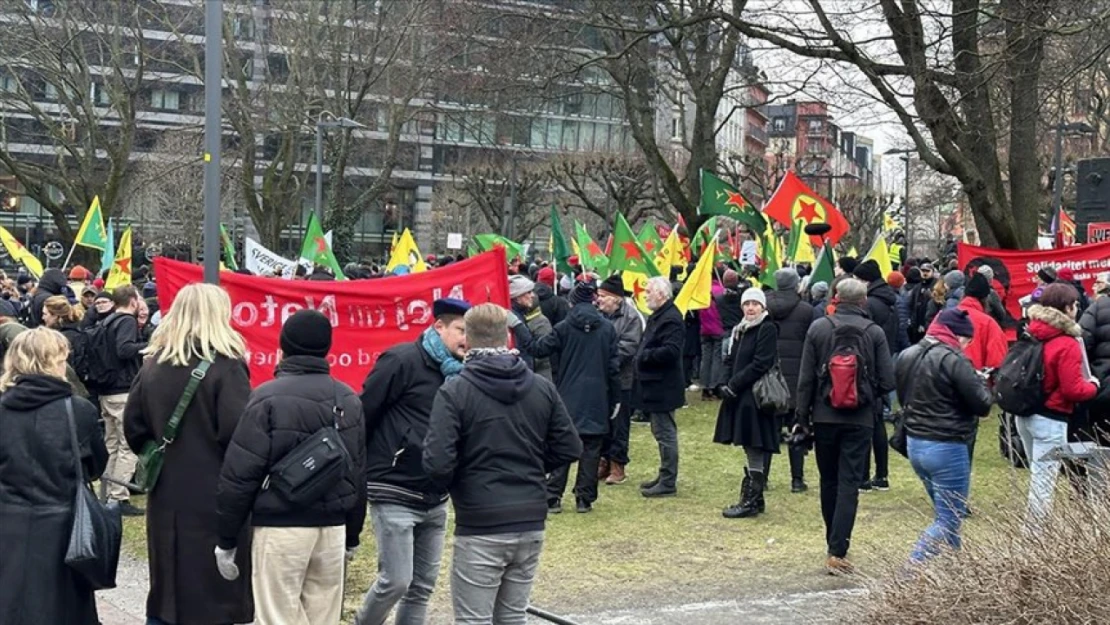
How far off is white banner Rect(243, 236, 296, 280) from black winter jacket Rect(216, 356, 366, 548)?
1109 cm

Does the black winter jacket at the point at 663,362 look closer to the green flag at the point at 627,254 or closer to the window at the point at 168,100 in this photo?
the green flag at the point at 627,254

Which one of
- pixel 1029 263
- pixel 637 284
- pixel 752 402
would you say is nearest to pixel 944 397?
pixel 752 402

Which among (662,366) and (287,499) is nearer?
(287,499)

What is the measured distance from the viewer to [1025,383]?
8.68m

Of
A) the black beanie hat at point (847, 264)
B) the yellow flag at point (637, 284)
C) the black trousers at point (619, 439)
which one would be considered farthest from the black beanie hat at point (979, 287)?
the yellow flag at point (637, 284)

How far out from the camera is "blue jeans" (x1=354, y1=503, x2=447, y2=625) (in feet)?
20.1

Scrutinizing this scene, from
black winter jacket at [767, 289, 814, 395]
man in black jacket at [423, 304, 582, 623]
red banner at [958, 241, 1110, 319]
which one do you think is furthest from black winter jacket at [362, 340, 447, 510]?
red banner at [958, 241, 1110, 319]

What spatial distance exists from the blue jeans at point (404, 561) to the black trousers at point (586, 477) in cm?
397

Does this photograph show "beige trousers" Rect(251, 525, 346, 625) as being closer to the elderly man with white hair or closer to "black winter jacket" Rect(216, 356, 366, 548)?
"black winter jacket" Rect(216, 356, 366, 548)

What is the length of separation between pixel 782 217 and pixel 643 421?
2.95 metres

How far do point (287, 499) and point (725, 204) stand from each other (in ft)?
36.4

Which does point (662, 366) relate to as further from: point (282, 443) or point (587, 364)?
point (282, 443)

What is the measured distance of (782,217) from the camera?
15641mm

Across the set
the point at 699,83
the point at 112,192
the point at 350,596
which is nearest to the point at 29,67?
the point at 112,192
